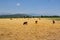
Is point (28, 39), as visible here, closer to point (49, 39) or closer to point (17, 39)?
point (17, 39)

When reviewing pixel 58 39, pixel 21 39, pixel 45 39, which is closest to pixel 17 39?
pixel 21 39

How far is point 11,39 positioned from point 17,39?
56 cm

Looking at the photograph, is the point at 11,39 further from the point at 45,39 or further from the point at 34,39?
the point at 45,39

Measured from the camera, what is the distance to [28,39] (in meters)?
14.2

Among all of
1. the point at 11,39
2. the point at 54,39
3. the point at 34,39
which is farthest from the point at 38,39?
the point at 11,39

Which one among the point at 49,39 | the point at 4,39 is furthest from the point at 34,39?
the point at 4,39

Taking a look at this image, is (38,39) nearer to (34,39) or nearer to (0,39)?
(34,39)

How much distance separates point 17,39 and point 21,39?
0.38m

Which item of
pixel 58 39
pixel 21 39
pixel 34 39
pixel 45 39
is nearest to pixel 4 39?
pixel 21 39

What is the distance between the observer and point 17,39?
14.2 m

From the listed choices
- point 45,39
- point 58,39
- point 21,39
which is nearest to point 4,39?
point 21,39

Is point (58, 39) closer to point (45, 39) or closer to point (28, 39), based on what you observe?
point (45, 39)

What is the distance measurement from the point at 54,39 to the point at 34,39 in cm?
188

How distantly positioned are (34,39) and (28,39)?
564mm
